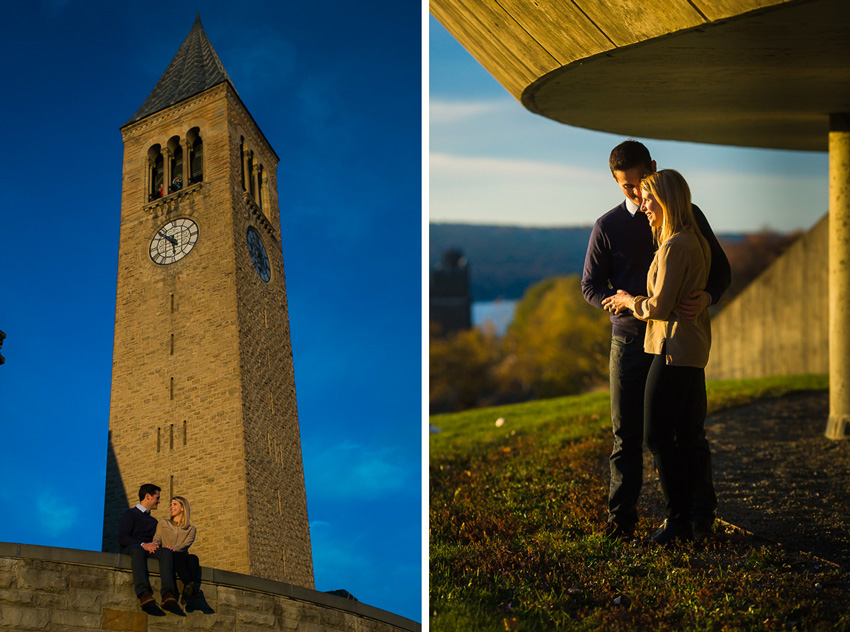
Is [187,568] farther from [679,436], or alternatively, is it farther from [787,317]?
[787,317]

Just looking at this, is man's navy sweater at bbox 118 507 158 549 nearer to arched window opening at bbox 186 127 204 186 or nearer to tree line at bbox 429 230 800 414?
arched window opening at bbox 186 127 204 186

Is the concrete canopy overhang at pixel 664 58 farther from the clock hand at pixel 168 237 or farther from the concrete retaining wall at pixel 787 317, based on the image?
the clock hand at pixel 168 237

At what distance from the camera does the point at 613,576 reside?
20.5ft

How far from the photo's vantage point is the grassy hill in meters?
5.75

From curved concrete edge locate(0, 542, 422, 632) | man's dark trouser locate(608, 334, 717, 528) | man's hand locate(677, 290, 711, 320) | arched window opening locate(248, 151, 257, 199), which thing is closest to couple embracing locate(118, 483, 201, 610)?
curved concrete edge locate(0, 542, 422, 632)

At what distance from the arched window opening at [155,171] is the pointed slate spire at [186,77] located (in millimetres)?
1717

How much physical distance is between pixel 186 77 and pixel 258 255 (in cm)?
856

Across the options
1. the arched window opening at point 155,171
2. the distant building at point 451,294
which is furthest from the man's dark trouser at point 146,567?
the distant building at point 451,294

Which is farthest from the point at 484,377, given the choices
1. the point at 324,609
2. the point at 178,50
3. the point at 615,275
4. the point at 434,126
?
the point at 615,275

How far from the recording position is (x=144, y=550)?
7.96 meters

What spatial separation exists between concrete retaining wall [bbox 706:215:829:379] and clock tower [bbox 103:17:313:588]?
487 inches

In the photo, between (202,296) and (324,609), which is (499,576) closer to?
(324,609)

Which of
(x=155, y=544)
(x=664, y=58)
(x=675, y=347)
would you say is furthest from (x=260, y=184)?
(x=675, y=347)

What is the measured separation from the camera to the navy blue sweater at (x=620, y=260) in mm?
6793
